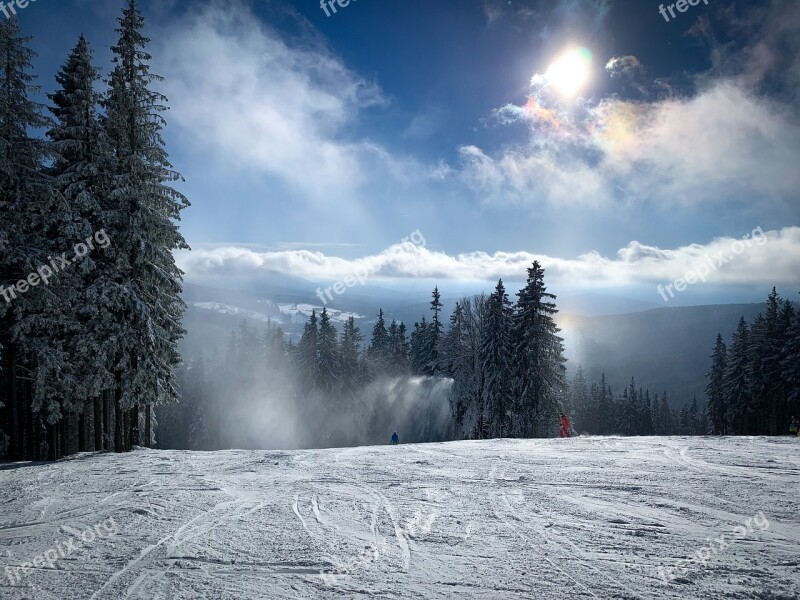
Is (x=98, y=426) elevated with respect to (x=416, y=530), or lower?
lower

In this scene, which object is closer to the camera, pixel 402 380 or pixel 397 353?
pixel 402 380

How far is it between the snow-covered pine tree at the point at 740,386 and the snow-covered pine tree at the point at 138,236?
5047 cm

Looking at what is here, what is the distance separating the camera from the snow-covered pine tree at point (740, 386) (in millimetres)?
42094

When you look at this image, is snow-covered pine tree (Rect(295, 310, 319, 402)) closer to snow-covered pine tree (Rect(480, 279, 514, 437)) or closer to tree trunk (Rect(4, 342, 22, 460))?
snow-covered pine tree (Rect(480, 279, 514, 437))

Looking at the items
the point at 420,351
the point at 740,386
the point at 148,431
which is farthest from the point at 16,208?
the point at 740,386

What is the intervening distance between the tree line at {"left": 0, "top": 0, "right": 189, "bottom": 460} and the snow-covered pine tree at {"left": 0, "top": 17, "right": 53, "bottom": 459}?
4 centimetres

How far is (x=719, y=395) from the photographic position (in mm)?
48344

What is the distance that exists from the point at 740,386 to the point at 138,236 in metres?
52.9

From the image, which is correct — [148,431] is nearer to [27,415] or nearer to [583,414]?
[27,415]

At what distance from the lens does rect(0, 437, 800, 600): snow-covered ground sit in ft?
14.8

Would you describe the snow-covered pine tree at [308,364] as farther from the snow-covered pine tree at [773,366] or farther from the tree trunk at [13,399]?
the snow-covered pine tree at [773,366]

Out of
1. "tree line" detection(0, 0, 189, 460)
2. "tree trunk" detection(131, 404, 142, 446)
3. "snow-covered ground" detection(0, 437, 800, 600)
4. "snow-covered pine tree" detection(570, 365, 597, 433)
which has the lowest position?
"snow-covered pine tree" detection(570, 365, 597, 433)

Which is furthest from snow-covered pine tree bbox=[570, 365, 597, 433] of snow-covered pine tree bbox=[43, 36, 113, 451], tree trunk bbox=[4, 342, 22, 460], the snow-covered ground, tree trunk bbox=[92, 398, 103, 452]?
tree trunk bbox=[4, 342, 22, 460]

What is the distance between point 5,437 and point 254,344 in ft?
174
